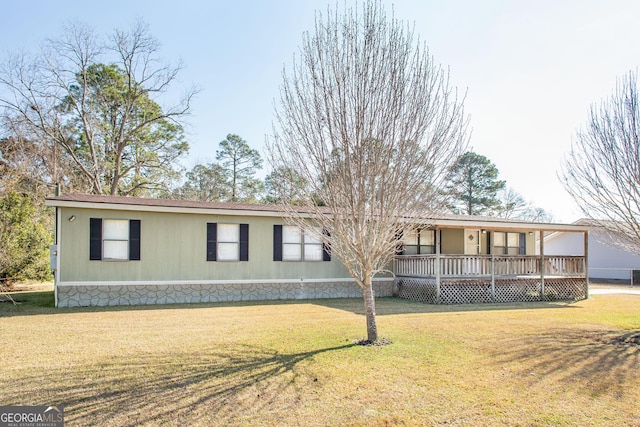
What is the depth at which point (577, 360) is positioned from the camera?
20.6 feet

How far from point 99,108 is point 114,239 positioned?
1789 cm

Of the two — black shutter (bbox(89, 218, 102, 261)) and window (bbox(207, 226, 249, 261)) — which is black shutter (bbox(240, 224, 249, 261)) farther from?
black shutter (bbox(89, 218, 102, 261))

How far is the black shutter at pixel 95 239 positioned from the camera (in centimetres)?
1198

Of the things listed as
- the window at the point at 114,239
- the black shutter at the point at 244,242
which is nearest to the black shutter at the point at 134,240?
the window at the point at 114,239

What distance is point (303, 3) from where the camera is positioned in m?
7.55

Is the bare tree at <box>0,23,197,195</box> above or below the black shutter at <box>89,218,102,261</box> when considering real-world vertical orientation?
above

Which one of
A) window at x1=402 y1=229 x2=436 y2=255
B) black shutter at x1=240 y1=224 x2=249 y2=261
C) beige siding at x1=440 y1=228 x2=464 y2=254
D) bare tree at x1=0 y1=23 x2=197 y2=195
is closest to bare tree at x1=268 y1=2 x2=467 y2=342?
black shutter at x1=240 y1=224 x2=249 y2=261

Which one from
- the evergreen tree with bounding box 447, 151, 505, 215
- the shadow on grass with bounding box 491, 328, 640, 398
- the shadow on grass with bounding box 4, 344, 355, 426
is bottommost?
the shadow on grass with bounding box 491, 328, 640, 398

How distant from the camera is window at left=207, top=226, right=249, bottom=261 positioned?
1328 centimetres

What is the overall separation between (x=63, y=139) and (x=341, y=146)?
24108 millimetres

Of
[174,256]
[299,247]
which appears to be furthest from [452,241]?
[174,256]

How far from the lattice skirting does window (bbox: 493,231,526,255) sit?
272cm

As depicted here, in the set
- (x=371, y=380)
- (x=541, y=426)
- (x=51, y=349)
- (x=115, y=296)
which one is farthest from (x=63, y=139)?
(x=541, y=426)

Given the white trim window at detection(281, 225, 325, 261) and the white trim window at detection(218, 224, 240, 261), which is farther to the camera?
the white trim window at detection(281, 225, 325, 261)
